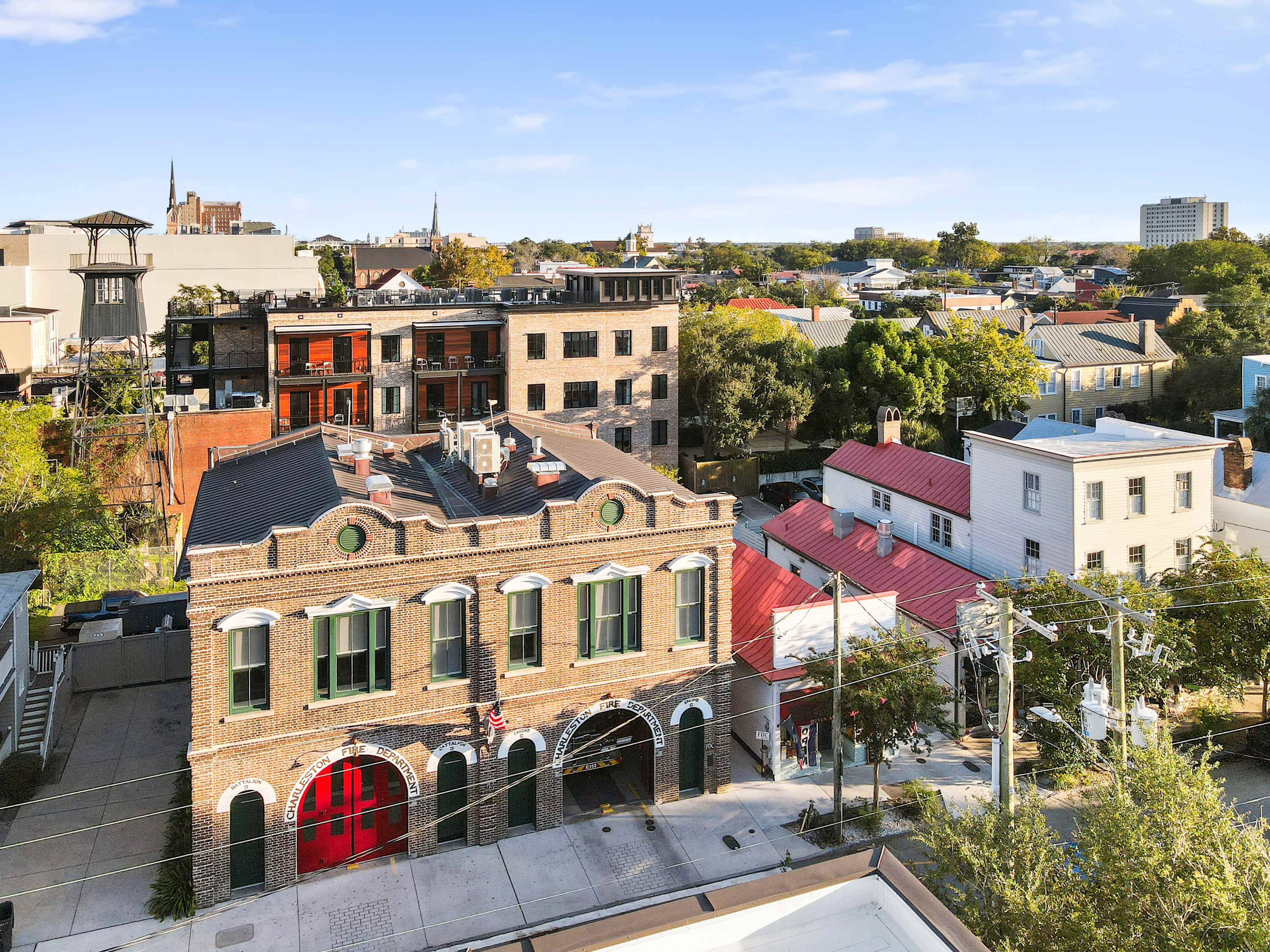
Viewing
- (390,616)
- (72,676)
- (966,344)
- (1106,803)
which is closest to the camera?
(1106,803)

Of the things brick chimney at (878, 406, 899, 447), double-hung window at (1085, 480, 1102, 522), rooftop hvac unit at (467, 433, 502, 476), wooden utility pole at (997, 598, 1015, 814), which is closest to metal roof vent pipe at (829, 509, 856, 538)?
brick chimney at (878, 406, 899, 447)

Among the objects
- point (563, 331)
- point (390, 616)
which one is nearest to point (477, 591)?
point (390, 616)

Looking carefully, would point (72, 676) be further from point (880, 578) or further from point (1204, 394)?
point (1204, 394)

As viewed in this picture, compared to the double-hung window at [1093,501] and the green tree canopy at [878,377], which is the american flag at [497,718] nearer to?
the double-hung window at [1093,501]

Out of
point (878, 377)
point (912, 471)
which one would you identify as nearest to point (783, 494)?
point (878, 377)

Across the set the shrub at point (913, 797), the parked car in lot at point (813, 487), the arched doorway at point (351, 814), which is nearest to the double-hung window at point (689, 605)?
the shrub at point (913, 797)

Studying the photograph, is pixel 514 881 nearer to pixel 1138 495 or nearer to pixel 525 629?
pixel 525 629
